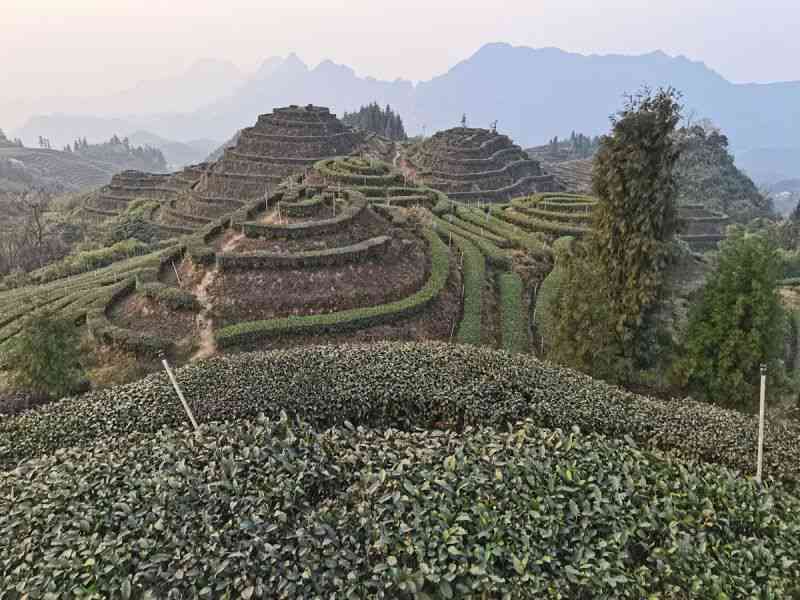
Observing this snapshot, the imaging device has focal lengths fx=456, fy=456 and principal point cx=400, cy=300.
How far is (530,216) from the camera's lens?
1774 inches

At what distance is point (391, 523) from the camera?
6.73 m

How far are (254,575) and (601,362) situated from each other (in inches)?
572

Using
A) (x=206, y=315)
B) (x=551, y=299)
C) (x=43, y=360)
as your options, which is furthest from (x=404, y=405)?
(x=206, y=315)

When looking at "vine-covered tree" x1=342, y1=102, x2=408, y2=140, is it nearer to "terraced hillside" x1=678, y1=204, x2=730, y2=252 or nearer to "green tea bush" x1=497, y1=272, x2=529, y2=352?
"terraced hillside" x1=678, y1=204, x2=730, y2=252

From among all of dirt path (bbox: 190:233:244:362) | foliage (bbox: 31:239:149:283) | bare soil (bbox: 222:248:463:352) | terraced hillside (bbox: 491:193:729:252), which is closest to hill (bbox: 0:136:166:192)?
foliage (bbox: 31:239:149:283)

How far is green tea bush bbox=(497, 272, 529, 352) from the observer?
79.5 feet

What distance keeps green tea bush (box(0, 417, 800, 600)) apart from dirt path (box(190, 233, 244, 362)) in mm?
12435

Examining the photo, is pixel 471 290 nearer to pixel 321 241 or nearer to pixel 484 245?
pixel 484 245

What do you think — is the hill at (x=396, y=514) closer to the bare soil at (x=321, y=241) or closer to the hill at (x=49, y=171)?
the bare soil at (x=321, y=241)

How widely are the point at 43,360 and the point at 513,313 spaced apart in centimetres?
2208

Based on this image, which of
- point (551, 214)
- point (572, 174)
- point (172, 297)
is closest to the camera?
point (172, 297)

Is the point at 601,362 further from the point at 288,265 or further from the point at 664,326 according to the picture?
the point at 288,265

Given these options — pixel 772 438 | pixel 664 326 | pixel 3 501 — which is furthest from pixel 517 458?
pixel 664 326

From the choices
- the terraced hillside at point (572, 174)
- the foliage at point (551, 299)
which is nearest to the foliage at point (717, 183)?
the terraced hillside at point (572, 174)
